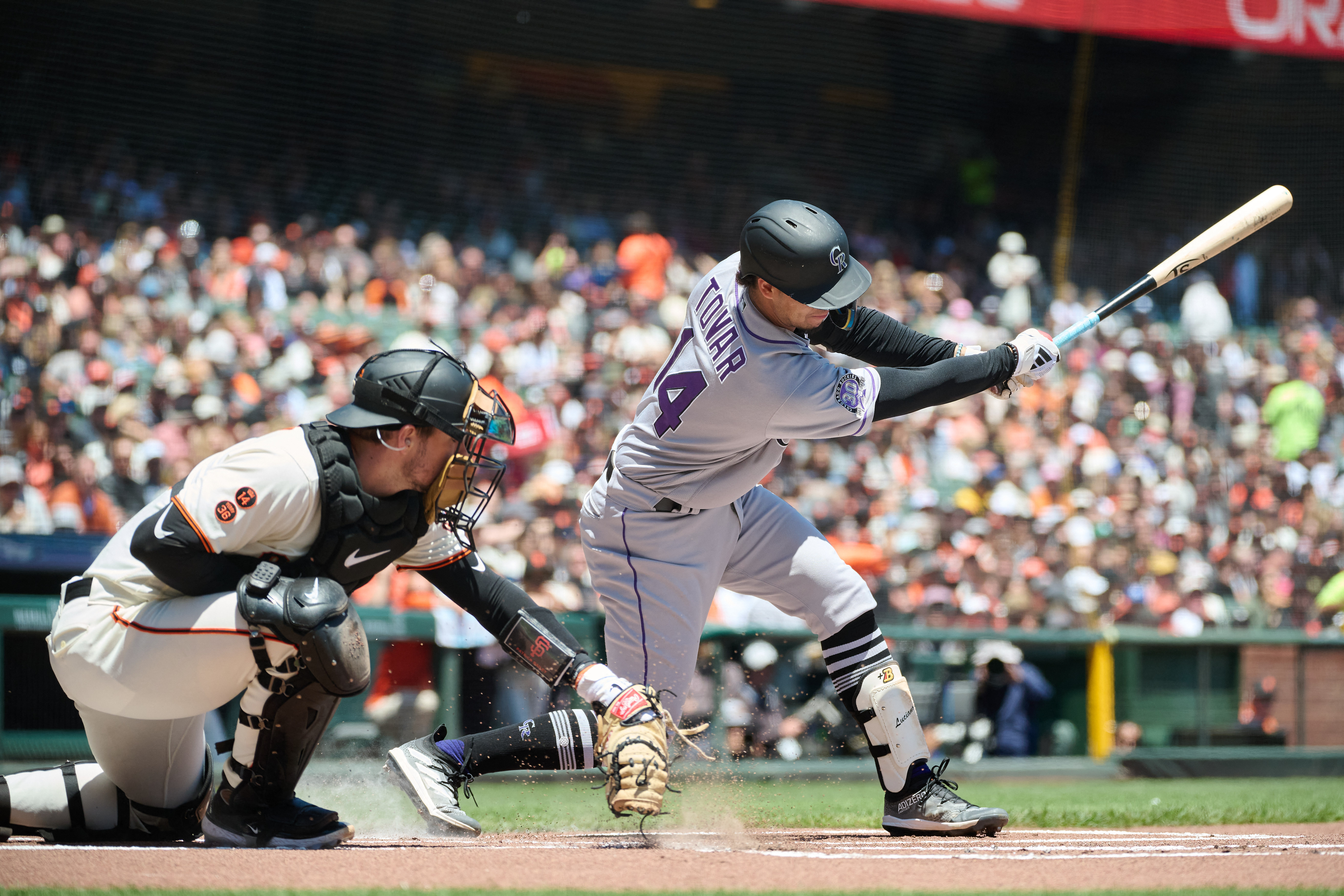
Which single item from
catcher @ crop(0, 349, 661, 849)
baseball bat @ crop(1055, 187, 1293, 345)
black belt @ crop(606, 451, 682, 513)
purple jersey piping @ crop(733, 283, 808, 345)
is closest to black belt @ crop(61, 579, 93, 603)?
catcher @ crop(0, 349, 661, 849)

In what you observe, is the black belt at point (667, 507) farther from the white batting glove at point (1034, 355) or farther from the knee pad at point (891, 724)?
the white batting glove at point (1034, 355)

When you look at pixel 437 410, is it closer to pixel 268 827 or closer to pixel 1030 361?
pixel 268 827

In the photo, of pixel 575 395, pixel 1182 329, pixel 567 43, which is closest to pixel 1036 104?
pixel 1182 329

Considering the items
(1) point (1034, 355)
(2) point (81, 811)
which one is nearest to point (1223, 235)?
(1) point (1034, 355)

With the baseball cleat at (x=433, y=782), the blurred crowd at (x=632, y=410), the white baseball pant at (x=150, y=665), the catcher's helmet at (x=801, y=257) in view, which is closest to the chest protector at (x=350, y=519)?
the white baseball pant at (x=150, y=665)

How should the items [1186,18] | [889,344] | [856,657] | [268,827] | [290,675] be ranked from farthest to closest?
[1186,18] → [889,344] → [856,657] → [268,827] → [290,675]

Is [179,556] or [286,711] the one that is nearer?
[179,556]

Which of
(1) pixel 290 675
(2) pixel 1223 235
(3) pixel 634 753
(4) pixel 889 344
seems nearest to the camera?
(1) pixel 290 675

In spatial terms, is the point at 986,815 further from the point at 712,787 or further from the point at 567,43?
the point at 567,43
